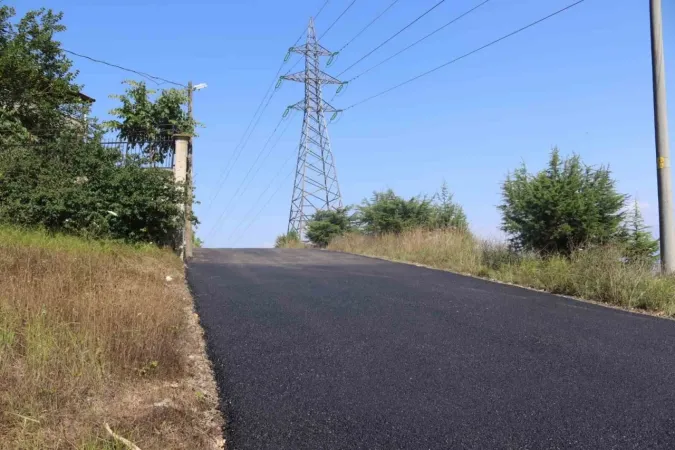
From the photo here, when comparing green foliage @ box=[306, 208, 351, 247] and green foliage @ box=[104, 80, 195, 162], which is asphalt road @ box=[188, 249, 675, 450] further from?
green foliage @ box=[306, 208, 351, 247]

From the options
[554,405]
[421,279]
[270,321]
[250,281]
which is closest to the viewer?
[554,405]

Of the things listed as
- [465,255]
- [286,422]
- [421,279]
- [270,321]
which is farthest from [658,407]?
[465,255]

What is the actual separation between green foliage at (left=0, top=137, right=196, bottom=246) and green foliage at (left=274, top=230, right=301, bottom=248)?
19343 millimetres

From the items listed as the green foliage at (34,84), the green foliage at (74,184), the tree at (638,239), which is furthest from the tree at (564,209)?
the green foliage at (34,84)

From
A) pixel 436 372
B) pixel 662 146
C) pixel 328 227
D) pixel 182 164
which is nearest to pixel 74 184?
pixel 182 164

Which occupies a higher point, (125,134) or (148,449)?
(125,134)

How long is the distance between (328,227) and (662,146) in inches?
842

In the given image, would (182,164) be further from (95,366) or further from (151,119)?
(95,366)

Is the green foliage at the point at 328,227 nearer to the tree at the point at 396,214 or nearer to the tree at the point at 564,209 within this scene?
the tree at the point at 396,214

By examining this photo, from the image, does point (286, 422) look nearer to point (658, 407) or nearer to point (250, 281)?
point (658, 407)

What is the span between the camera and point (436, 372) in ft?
17.4

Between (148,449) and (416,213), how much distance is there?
73.3 ft

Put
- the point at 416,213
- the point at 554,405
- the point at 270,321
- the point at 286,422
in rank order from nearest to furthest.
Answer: the point at 286,422, the point at 554,405, the point at 270,321, the point at 416,213

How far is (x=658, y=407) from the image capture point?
454cm
